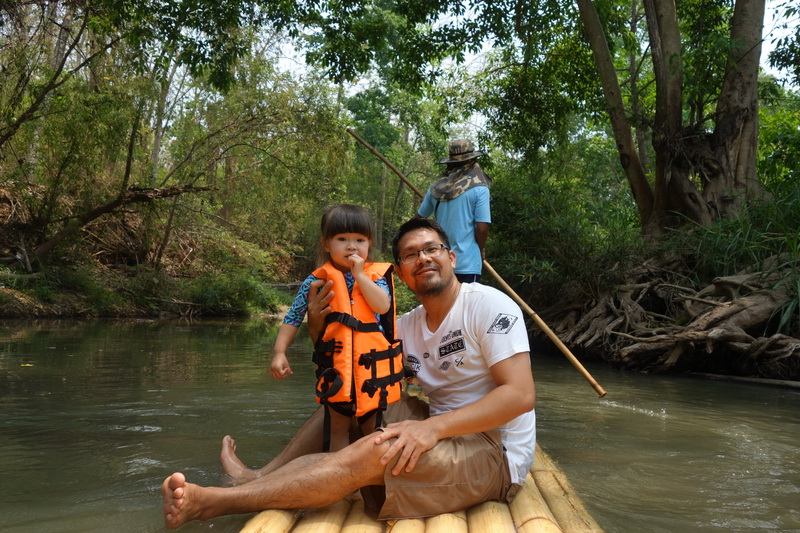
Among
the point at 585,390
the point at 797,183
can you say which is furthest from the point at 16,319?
the point at 797,183

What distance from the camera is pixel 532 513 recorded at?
1986mm

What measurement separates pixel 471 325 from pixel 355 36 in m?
7.46

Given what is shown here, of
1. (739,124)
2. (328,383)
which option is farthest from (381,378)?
(739,124)

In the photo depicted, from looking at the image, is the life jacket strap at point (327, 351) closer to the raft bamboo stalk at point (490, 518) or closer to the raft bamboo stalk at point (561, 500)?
the raft bamboo stalk at point (490, 518)

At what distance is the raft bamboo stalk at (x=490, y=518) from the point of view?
6.23 feet

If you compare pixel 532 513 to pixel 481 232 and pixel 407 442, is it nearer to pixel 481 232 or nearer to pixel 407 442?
pixel 407 442

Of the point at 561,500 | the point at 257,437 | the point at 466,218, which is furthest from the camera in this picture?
the point at 466,218

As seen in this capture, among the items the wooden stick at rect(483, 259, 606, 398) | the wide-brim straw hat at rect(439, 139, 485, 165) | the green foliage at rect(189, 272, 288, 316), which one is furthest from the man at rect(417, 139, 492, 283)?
the green foliage at rect(189, 272, 288, 316)

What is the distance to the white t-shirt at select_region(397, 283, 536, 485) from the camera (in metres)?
2.10

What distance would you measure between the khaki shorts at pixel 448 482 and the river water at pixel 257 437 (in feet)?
1.62

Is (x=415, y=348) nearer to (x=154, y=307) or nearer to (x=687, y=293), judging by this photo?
(x=687, y=293)

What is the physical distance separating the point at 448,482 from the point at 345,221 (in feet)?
3.71

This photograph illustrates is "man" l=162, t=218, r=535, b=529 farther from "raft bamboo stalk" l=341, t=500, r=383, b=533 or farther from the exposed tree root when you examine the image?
the exposed tree root

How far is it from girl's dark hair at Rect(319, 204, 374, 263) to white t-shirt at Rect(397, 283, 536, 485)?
20.7 inches
